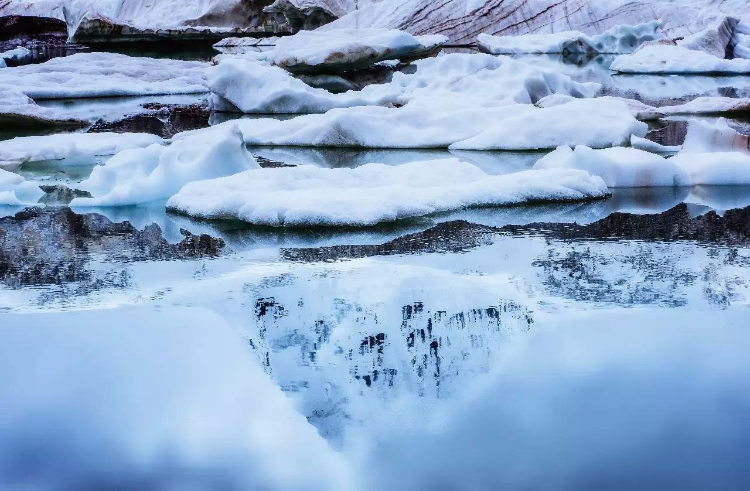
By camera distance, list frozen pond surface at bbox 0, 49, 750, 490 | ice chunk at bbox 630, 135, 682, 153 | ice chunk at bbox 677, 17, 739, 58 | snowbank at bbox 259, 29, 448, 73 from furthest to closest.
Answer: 1. ice chunk at bbox 677, 17, 739, 58
2. snowbank at bbox 259, 29, 448, 73
3. ice chunk at bbox 630, 135, 682, 153
4. frozen pond surface at bbox 0, 49, 750, 490

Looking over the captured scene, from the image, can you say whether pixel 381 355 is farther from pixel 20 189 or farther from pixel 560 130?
pixel 560 130

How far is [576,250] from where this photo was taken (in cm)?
251

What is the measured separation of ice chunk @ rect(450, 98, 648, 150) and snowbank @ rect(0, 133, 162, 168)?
162cm

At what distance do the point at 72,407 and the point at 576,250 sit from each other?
146 cm

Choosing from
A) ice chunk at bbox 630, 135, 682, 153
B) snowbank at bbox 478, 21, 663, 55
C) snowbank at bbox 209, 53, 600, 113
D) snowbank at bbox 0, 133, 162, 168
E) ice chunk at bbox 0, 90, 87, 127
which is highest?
snowbank at bbox 478, 21, 663, 55

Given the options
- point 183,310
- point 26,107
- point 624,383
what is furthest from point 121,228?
point 26,107

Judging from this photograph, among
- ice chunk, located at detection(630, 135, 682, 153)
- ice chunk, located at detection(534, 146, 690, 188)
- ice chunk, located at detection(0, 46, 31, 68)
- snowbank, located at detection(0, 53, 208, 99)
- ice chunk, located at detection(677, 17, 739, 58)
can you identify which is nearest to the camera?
ice chunk, located at detection(534, 146, 690, 188)

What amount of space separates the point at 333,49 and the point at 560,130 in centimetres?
440

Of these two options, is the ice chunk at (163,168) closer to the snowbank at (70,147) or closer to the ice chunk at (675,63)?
the snowbank at (70,147)

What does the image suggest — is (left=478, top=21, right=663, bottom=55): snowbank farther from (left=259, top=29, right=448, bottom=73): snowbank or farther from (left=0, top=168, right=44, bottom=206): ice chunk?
(left=0, top=168, right=44, bottom=206): ice chunk

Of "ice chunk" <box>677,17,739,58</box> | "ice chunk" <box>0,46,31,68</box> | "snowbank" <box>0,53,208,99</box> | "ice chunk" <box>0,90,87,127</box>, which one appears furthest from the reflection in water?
"ice chunk" <box>0,46,31,68</box>

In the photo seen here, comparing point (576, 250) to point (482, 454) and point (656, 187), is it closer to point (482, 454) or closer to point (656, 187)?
point (656, 187)

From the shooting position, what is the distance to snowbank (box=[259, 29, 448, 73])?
8.34 metres

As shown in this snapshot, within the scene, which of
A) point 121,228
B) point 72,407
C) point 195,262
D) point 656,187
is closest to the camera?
point 72,407
